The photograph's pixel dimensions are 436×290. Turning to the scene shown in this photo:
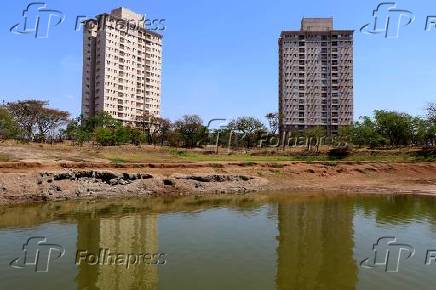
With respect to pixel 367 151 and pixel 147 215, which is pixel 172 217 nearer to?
pixel 147 215

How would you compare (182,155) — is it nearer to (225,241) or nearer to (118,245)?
(225,241)

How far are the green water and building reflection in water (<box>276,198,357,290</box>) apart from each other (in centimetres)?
4

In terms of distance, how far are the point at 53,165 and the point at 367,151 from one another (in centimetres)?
5297

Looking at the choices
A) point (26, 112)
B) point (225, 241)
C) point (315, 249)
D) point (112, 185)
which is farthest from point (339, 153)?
point (26, 112)

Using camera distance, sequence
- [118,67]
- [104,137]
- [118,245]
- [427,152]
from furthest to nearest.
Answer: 1. [118,67]
2. [104,137]
3. [427,152]
4. [118,245]

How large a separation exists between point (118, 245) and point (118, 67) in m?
113

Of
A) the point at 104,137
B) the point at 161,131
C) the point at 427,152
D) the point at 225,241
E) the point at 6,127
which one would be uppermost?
the point at 161,131

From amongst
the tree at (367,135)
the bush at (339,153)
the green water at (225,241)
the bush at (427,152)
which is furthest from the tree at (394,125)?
the green water at (225,241)

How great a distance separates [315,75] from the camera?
13962 centimetres

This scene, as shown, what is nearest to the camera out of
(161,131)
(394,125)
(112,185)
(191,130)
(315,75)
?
(112,185)

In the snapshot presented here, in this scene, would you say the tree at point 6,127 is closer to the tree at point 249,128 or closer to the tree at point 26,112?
the tree at point 26,112

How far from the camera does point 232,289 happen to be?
546 inches

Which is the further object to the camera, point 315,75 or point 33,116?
point 315,75

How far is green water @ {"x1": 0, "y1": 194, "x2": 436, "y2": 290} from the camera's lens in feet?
48.5
